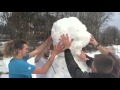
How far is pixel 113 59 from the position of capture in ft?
9.79

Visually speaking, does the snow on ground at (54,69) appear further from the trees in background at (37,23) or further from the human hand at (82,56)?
the trees in background at (37,23)

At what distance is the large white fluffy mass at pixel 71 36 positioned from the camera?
9.18 feet

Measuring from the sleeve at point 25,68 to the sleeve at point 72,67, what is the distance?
0.35 metres

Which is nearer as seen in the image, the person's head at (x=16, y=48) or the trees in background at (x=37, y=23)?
the person's head at (x=16, y=48)

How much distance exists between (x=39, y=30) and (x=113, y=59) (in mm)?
866

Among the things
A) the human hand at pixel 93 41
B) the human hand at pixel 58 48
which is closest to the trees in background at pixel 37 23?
the human hand at pixel 93 41

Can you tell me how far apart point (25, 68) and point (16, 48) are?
0.22m

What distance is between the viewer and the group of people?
269 centimetres

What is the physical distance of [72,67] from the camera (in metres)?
2.77

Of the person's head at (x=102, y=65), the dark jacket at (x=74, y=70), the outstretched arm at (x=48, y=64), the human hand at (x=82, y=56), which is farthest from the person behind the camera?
the human hand at (x=82, y=56)

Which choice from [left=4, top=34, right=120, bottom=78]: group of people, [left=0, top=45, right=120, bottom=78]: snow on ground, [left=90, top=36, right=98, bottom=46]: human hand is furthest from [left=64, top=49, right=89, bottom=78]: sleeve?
[left=90, top=36, right=98, bottom=46]: human hand

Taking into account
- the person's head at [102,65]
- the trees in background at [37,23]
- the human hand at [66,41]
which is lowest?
the person's head at [102,65]
